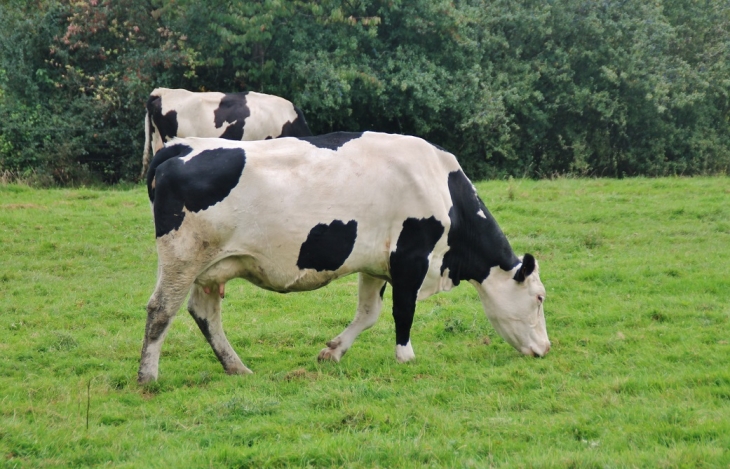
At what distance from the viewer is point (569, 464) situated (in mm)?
5172

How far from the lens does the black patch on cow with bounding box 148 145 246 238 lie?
23.5 feet

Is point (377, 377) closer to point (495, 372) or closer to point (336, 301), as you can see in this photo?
point (495, 372)

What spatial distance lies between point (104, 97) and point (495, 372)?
16.8 meters

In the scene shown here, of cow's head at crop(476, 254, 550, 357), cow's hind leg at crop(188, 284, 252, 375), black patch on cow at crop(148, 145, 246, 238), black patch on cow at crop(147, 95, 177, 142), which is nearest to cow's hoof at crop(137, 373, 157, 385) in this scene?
cow's hind leg at crop(188, 284, 252, 375)

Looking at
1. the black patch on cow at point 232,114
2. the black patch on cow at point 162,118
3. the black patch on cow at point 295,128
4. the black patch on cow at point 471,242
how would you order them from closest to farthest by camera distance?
the black patch on cow at point 471,242, the black patch on cow at point 162,118, the black patch on cow at point 232,114, the black patch on cow at point 295,128

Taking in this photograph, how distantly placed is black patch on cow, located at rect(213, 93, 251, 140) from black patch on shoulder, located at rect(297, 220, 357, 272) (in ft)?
26.2

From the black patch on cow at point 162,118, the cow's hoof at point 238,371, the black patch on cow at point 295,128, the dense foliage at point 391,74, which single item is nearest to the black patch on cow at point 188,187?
the cow's hoof at point 238,371

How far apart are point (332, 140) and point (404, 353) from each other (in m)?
1.99

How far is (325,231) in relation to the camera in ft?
24.4

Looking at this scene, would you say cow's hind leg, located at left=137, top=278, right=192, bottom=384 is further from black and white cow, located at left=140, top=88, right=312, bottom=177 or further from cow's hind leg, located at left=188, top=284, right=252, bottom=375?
black and white cow, located at left=140, top=88, right=312, bottom=177

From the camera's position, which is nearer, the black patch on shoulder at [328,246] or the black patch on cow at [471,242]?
the black patch on shoulder at [328,246]

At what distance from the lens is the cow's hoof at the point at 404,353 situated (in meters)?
7.97

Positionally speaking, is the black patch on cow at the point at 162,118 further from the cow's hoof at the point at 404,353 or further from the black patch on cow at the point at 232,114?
the cow's hoof at the point at 404,353

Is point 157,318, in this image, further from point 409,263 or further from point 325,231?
point 409,263
